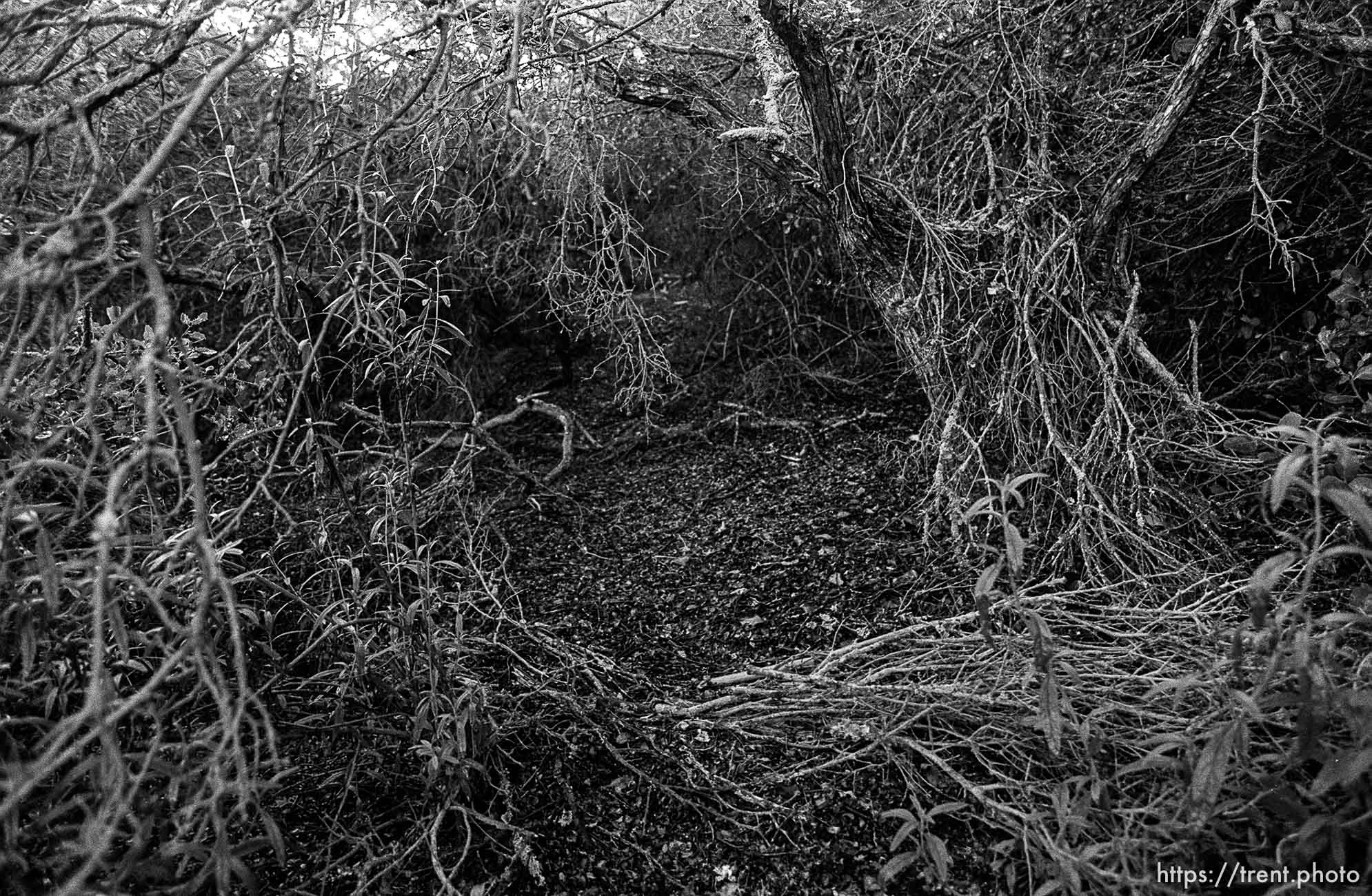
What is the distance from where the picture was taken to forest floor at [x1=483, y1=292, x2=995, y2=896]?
1745 millimetres

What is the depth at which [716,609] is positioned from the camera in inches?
102

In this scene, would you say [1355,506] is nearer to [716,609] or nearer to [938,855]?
[938,855]

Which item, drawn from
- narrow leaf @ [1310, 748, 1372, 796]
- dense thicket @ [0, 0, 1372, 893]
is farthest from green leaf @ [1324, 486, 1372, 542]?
narrow leaf @ [1310, 748, 1372, 796]

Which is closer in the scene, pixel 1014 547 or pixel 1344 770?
pixel 1344 770

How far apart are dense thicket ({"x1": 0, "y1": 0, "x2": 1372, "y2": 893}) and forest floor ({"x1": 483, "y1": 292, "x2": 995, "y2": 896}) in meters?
0.08

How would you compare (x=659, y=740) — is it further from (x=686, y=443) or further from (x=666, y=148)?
(x=666, y=148)

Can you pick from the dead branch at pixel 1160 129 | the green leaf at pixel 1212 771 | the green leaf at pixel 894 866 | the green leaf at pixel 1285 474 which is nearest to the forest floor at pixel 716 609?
the green leaf at pixel 894 866

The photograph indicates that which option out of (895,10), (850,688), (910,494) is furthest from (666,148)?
(850,688)

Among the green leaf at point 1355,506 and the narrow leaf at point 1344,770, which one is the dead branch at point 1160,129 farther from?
the narrow leaf at point 1344,770

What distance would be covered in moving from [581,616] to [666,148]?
2298mm

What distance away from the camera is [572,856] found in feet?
5.76

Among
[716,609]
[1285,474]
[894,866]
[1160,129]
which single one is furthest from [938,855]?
[1160,129]

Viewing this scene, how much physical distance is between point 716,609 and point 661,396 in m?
1.34

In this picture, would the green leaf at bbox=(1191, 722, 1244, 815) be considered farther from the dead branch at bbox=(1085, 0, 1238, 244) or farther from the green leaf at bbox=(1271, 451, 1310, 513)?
the dead branch at bbox=(1085, 0, 1238, 244)
